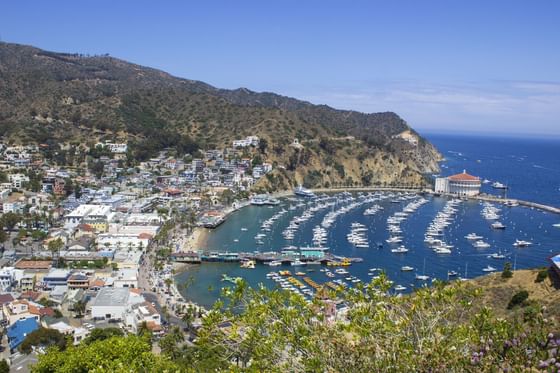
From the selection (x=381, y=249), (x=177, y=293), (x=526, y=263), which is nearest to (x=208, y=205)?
(x=381, y=249)

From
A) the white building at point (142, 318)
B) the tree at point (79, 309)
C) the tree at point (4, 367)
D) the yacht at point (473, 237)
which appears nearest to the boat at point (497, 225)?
the yacht at point (473, 237)

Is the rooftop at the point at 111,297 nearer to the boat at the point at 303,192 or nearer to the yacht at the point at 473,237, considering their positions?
the yacht at the point at 473,237

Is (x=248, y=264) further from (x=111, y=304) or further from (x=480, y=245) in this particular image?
(x=480, y=245)

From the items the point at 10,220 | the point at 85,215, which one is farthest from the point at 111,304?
the point at 10,220

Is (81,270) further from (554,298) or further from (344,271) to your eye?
(554,298)

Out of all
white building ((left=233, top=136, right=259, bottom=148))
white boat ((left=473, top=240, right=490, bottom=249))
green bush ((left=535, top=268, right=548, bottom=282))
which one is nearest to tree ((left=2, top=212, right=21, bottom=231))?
white boat ((left=473, top=240, right=490, bottom=249))

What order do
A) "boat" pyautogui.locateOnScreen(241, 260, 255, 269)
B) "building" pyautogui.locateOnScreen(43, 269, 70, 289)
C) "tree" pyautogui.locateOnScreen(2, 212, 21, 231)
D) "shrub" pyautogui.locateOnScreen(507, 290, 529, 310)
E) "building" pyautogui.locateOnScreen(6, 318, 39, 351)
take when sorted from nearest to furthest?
1. "shrub" pyautogui.locateOnScreen(507, 290, 529, 310)
2. "building" pyautogui.locateOnScreen(6, 318, 39, 351)
3. "building" pyautogui.locateOnScreen(43, 269, 70, 289)
4. "boat" pyautogui.locateOnScreen(241, 260, 255, 269)
5. "tree" pyautogui.locateOnScreen(2, 212, 21, 231)

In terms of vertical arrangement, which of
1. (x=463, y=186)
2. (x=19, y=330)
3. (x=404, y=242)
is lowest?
(x=404, y=242)

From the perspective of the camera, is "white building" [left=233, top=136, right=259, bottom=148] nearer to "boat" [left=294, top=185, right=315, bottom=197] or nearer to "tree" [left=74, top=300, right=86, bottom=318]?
"boat" [left=294, top=185, right=315, bottom=197]
